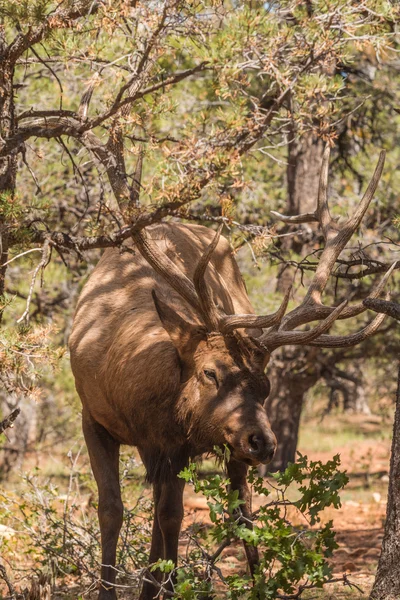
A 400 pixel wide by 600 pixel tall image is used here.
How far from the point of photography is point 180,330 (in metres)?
5.47

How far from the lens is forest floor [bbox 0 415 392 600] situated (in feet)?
21.0

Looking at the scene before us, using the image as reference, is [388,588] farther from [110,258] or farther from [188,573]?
[110,258]

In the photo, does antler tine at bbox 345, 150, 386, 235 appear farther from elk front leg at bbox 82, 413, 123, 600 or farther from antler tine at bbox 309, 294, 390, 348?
elk front leg at bbox 82, 413, 123, 600

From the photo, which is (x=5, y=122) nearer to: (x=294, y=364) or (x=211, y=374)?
(x=211, y=374)

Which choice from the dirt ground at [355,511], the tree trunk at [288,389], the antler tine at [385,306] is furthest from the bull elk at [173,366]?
the tree trunk at [288,389]

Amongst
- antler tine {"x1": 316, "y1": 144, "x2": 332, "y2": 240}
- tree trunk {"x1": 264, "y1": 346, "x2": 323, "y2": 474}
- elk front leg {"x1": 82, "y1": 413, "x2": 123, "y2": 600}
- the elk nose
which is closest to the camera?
the elk nose

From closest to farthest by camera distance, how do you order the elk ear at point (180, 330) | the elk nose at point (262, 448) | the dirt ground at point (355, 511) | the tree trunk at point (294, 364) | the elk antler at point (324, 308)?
1. the elk nose at point (262, 448)
2. the elk antler at point (324, 308)
3. the elk ear at point (180, 330)
4. the dirt ground at point (355, 511)
5. the tree trunk at point (294, 364)

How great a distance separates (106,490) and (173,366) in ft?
3.50

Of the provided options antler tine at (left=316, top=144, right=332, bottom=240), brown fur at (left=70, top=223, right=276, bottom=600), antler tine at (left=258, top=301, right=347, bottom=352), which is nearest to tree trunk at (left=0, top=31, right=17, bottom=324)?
brown fur at (left=70, top=223, right=276, bottom=600)

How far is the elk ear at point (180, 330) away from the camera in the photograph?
17.9 ft

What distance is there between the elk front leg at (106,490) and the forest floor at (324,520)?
39 centimetres

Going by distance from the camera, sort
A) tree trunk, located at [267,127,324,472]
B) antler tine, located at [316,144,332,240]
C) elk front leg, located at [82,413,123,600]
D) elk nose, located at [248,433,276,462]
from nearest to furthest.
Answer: elk nose, located at [248,433,276,462], elk front leg, located at [82,413,123,600], antler tine, located at [316,144,332,240], tree trunk, located at [267,127,324,472]

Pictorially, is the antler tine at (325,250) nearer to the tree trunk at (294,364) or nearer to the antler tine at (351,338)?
the antler tine at (351,338)

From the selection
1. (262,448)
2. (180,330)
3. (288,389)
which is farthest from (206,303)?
(288,389)
